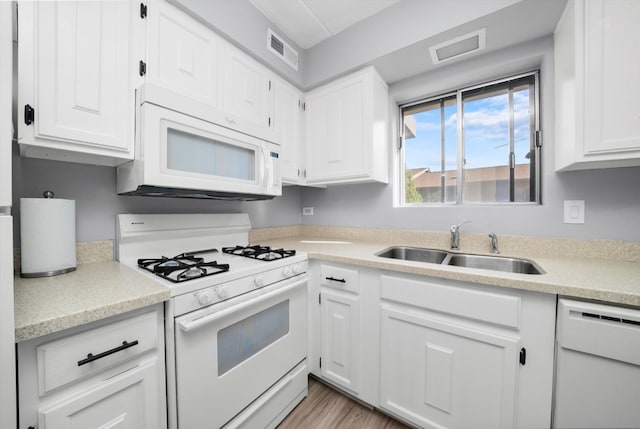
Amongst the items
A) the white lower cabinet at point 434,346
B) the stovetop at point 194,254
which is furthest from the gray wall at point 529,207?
the stovetop at point 194,254

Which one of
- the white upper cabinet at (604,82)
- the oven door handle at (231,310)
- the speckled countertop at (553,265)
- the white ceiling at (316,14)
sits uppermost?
the white ceiling at (316,14)

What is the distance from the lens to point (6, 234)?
21.7 inches

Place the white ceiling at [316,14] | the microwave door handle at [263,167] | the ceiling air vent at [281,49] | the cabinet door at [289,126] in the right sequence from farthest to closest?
the cabinet door at [289,126] < the ceiling air vent at [281,49] < the white ceiling at [316,14] < the microwave door handle at [263,167]

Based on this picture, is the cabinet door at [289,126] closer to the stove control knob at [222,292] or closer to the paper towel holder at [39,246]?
the stove control knob at [222,292]

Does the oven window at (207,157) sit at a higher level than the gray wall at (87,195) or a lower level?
higher

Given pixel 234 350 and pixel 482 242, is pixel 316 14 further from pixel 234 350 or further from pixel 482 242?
pixel 234 350

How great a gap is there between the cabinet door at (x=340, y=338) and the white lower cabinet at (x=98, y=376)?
907 millimetres

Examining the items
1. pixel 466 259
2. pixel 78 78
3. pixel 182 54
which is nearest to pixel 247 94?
pixel 182 54

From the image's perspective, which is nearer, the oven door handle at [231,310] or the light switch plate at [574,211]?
the oven door handle at [231,310]

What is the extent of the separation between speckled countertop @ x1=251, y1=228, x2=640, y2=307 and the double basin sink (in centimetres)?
6

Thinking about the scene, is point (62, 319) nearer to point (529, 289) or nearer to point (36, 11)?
point (36, 11)

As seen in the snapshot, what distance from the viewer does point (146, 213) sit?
1473 millimetres

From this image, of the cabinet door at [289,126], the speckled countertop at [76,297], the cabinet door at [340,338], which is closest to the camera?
the speckled countertop at [76,297]

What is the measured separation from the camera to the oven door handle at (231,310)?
3.10ft
